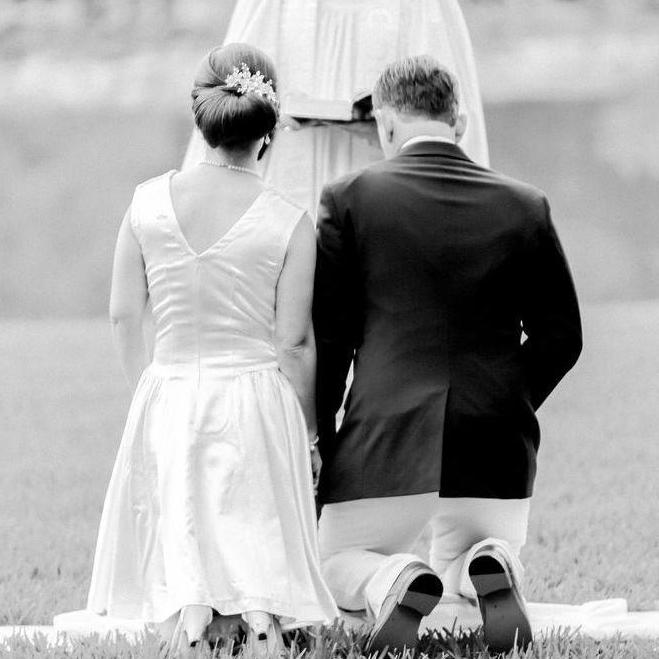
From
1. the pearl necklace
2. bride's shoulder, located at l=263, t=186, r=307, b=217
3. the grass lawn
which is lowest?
the grass lawn

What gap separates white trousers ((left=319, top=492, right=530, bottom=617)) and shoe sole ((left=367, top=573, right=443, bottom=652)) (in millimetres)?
93

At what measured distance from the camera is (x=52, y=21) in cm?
949

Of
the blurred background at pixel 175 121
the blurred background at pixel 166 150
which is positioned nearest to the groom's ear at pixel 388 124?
the blurred background at pixel 166 150

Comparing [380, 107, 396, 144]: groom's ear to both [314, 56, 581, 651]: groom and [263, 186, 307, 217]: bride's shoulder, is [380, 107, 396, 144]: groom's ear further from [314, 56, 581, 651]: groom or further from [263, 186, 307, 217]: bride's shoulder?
[263, 186, 307, 217]: bride's shoulder

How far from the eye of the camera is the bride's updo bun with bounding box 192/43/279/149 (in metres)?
2.33

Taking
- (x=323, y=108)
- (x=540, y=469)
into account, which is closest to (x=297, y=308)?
(x=323, y=108)

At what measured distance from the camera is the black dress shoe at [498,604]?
89.9 inches

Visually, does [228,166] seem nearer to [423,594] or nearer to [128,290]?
[128,290]

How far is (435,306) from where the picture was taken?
2.33 meters

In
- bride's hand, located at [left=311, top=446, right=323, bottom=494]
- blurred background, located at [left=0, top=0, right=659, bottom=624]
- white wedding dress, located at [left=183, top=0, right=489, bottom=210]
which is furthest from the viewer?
blurred background, located at [left=0, top=0, right=659, bottom=624]

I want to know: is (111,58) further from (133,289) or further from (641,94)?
(133,289)

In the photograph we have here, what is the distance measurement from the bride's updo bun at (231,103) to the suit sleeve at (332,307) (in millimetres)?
174

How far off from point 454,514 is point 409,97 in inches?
Answer: 30.5

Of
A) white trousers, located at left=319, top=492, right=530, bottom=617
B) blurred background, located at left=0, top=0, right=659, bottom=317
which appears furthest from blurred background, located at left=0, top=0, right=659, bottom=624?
white trousers, located at left=319, top=492, right=530, bottom=617
